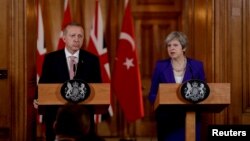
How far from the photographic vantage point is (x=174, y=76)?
16.2ft

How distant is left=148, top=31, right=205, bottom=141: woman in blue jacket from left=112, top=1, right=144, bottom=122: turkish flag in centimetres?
192

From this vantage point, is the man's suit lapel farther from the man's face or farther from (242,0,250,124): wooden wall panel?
(242,0,250,124): wooden wall panel

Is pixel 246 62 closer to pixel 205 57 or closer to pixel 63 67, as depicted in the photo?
pixel 205 57

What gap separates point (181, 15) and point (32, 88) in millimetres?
2198

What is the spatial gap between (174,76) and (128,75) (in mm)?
2098

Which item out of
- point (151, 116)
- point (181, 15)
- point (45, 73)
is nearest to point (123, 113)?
point (151, 116)

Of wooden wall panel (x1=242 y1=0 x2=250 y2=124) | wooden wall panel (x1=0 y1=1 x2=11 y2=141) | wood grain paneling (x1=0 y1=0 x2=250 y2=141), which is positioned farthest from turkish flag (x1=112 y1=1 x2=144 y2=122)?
wooden wall panel (x1=0 y1=1 x2=11 y2=141)

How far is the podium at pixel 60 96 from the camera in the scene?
4352mm

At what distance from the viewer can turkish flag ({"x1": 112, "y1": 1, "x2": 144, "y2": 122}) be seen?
6906 millimetres

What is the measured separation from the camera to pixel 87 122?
2641mm

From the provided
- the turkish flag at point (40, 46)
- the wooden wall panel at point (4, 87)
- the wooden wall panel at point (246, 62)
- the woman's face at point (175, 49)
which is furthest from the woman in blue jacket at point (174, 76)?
the turkish flag at point (40, 46)

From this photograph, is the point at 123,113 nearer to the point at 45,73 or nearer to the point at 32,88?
the point at 32,88

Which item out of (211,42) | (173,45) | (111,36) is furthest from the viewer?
(111,36)

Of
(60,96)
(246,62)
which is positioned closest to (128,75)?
(246,62)
